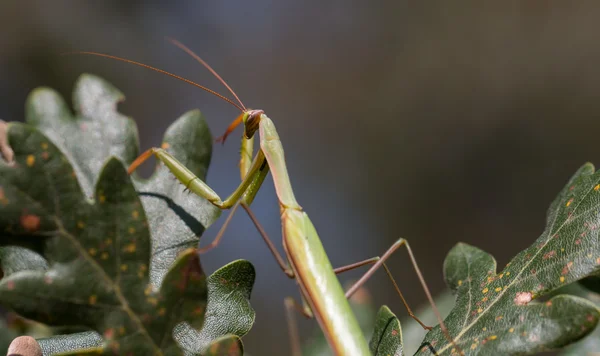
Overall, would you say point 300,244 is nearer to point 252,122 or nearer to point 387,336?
point 387,336

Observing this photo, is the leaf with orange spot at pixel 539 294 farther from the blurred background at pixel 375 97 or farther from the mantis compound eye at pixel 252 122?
the blurred background at pixel 375 97

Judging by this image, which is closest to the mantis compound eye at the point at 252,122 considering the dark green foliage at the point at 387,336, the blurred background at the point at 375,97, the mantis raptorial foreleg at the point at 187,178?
the mantis raptorial foreleg at the point at 187,178

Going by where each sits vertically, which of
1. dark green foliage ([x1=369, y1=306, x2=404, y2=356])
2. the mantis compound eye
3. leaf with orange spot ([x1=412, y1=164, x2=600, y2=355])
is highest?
the mantis compound eye

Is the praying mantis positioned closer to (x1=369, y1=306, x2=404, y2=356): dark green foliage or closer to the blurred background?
(x1=369, y1=306, x2=404, y2=356): dark green foliage

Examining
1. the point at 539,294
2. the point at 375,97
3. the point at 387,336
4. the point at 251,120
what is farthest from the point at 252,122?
the point at 375,97

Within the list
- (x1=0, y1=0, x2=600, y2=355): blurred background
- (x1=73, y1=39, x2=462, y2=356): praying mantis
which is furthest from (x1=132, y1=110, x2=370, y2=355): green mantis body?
(x1=0, y1=0, x2=600, y2=355): blurred background
